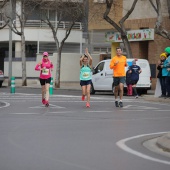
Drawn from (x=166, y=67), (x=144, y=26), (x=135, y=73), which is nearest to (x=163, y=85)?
(x=166, y=67)

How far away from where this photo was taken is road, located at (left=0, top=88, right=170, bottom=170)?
29.6 feet

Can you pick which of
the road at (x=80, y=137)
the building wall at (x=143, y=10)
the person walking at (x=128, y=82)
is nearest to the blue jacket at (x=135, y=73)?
the person walking at (x=128, y=82)

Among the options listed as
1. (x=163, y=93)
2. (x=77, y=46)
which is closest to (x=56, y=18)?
(x=77, y=46)

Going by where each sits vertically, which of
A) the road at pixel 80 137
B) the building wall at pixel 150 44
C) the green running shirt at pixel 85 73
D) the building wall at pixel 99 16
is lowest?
the road at pixel 80 137

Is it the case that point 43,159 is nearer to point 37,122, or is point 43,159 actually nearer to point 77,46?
point 37,122

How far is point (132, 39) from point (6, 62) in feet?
56.1

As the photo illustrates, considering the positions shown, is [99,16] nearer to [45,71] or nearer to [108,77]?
[108,77]

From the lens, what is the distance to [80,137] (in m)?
11.9

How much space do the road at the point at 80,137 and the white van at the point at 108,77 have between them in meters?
11.0

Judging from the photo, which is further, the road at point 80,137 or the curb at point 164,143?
the curb at point 164,143

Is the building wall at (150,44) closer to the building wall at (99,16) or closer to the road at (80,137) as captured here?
the building wall at (99,16)

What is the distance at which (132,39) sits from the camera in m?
39.3

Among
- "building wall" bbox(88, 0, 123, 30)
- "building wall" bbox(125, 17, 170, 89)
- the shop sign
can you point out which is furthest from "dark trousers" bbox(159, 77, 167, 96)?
"building wall" bbox(88, 0, 123, 30)

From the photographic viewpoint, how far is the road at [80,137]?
9016 mm
